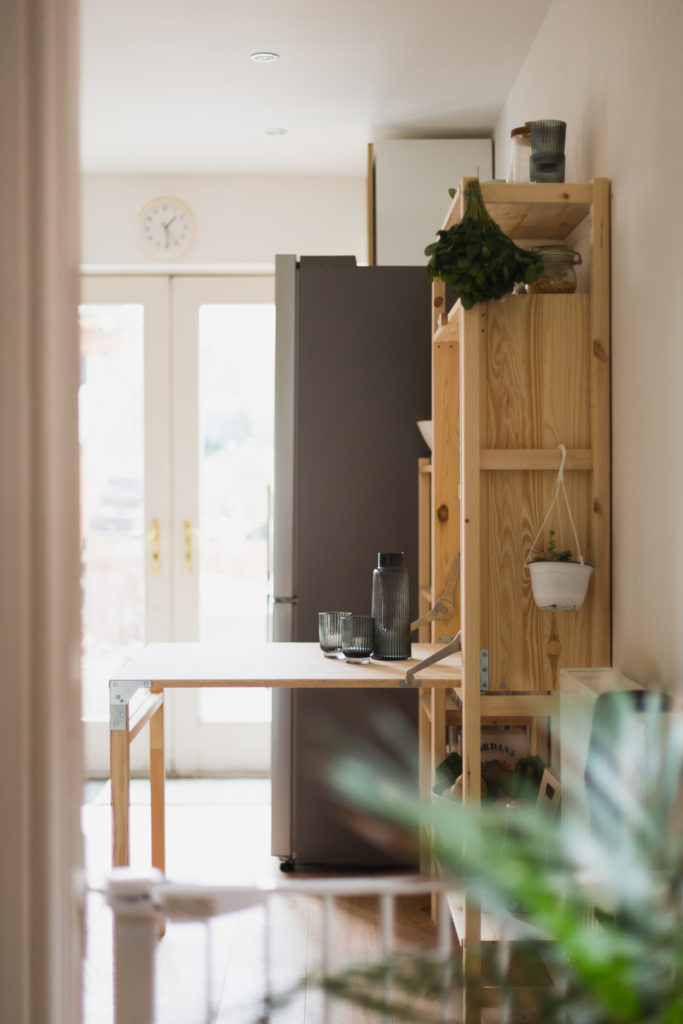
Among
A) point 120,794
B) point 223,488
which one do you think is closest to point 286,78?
point 223,488

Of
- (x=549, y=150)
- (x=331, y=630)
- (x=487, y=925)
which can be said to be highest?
(x=549, y=150)

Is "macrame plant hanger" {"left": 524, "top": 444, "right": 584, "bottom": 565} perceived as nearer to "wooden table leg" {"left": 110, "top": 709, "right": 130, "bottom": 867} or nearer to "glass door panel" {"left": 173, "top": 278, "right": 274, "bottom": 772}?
"wooden table leg" {"left": 110, "top": 709, "right": 130, "bottom": 867}

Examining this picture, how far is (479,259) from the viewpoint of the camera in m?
2.03

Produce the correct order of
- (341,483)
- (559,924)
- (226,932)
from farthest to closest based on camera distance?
(341,483) → (226,932) → (559,924)

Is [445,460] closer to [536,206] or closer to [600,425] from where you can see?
[600,425]

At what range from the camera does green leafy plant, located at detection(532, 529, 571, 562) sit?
205cm

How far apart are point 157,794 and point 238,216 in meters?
2.47

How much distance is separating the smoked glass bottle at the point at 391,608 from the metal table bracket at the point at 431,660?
210mm

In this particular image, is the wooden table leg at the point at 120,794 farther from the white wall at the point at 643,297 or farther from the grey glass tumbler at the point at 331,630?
the white wall at the point at 643,297

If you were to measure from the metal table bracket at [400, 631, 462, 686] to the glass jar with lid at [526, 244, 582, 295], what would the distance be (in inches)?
33.2

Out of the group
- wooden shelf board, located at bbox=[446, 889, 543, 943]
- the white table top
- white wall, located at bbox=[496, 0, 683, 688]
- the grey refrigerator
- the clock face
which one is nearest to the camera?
white wall, located at bbox=[496, 0, 683, 688]

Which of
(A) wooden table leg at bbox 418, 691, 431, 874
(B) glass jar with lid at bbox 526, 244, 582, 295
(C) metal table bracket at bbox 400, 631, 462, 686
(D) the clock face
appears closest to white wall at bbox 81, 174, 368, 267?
(D) the clock face

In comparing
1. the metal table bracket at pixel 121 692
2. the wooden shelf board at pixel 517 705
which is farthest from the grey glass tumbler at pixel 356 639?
the metal table bracket at pixel 121 692

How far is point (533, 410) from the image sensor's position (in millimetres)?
2145
